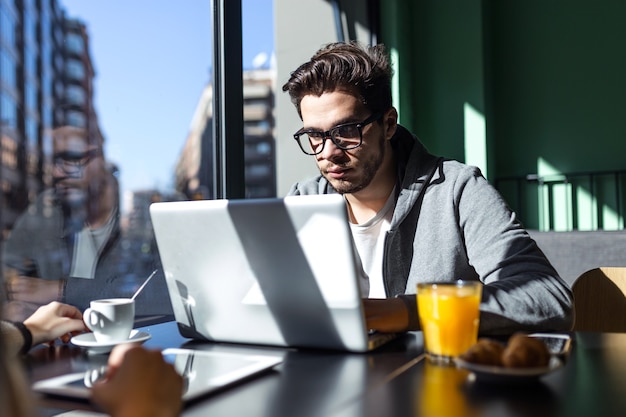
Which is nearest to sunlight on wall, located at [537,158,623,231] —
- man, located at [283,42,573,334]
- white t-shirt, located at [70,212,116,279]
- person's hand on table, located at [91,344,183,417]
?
man, located at [283,42,573,334]

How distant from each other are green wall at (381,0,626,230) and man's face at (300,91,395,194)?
2428mm

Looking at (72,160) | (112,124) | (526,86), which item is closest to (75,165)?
(72,160)

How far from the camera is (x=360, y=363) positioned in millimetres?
752

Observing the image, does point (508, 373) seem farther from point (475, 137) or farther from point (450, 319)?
point (475, 137)

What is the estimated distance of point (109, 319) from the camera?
0.86 meters

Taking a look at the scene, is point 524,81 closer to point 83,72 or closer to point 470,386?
point 83,72

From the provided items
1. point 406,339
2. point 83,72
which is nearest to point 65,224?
point 406,339

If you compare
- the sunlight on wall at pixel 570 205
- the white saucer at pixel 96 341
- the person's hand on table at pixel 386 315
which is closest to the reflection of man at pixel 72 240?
the white saucer at pixel 96 341

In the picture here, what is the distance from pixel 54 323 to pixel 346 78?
832mm

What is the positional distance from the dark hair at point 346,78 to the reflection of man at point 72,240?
546mm

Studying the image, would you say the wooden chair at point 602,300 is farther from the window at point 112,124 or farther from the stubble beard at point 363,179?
the window at point 112,124

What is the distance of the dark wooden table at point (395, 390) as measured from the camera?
0.56 metres

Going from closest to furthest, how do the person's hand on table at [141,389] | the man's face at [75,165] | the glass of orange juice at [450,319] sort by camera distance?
the person's hand on table at [141,389] < the glass of orange juice at [450,319] < the man's face at [75,165]

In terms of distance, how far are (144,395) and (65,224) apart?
61.9 inches
